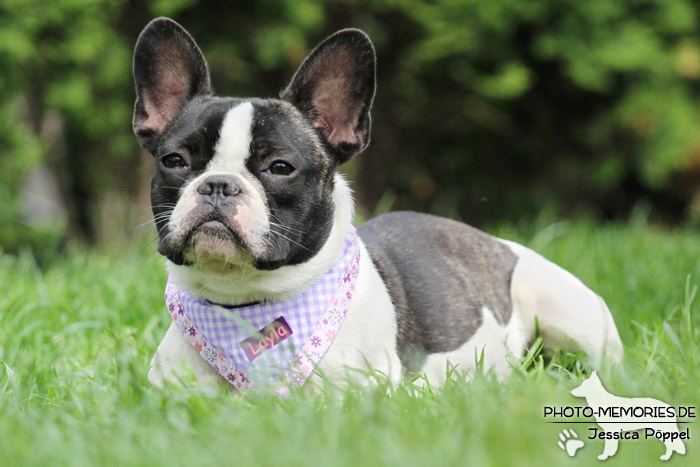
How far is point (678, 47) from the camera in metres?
9.24

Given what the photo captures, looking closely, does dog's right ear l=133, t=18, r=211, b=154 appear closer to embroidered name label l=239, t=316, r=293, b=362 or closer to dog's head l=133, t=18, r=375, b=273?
dog's head l=133, t=18, r=375, b=273

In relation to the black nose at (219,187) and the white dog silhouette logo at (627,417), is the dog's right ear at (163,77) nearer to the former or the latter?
the black nose at (219,187)

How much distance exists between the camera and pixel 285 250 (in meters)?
3.22

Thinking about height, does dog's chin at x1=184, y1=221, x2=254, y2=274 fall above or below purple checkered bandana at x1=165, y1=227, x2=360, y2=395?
above

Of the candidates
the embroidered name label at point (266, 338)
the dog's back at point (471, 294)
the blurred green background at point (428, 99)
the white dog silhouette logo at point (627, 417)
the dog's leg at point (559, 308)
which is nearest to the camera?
the white dog silhouette logo at point (627, 417)

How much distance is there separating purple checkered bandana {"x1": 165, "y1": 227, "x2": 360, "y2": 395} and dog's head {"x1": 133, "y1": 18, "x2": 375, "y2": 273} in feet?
0.56

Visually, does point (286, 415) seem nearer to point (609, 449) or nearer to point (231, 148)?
point (609, 449)

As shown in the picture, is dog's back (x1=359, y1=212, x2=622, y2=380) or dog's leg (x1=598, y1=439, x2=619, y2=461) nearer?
dog's leg (x1=598, y1=439, x2=619, y2=461)

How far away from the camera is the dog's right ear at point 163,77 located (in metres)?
3.71

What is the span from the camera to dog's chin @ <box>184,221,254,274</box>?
3.10 m

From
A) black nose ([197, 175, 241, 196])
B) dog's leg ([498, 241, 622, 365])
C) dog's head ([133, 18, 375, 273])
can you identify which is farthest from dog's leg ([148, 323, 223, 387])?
dog's leg ([498, 241, 622, 365])

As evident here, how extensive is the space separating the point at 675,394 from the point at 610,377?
33 centimetres

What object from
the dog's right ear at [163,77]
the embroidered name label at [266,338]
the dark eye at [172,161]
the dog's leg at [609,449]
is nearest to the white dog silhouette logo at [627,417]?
the dog's leg at [609,449]

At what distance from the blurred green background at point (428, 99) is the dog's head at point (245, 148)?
3893 mm
